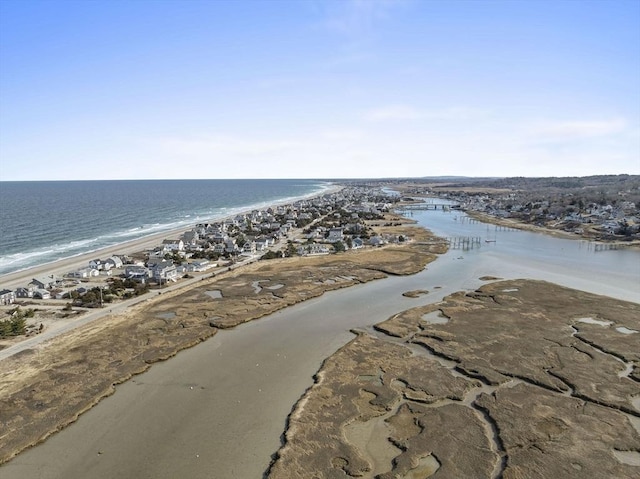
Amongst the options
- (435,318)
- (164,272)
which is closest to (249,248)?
(164,272)

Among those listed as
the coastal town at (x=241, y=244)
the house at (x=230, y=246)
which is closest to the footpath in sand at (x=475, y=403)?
the coastal town at (x=241, y=244)

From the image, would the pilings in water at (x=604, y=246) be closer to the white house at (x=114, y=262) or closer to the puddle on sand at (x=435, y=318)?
the puddle on sand at (x=435, y=318)

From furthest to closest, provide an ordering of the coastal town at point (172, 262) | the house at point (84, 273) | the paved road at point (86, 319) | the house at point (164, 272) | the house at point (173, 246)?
the house at point (173, 246)
the house at point (84, 273)
the house at point (164, 272)
the coastal town at point (172, 262)
the paved road at point (86, 319)

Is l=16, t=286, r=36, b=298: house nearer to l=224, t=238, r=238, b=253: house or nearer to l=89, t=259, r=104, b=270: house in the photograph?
l=89, t=259, r=104, b=270: house

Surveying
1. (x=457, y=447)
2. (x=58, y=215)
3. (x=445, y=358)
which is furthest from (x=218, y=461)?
(x=58, y=215)

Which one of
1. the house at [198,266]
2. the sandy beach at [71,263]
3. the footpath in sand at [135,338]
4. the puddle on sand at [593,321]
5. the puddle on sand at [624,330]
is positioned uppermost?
the sandy beach at [71,263]

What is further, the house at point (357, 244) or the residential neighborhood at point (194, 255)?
the house at point (357, 244)
